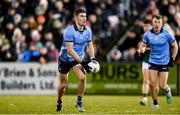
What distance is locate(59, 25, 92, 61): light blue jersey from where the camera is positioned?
18625 mm

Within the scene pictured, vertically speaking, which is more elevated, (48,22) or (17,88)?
(48,22)

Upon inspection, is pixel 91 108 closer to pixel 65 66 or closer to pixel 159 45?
pixel 65 66

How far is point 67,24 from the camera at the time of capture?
32.5m

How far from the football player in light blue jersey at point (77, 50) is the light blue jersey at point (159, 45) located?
271 centimetres

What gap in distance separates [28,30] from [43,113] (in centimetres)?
1370

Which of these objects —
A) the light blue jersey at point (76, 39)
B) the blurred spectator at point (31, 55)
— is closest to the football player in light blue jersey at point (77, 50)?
the light blue jersey at point (76, 39)

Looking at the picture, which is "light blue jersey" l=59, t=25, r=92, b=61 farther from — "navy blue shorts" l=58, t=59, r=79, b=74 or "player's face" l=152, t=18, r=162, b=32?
"player's face" l=152, t=18, r=162, b=32

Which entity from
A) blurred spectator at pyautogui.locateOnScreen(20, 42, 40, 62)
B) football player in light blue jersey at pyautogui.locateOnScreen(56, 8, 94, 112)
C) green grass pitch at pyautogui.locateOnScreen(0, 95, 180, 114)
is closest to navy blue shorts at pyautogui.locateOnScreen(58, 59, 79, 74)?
football player in light blue jersey at pyautogui.locateOnScreen(56, 8, 94, 112)

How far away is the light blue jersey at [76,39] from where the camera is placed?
61.1ft

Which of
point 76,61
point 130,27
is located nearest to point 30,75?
point 130,27

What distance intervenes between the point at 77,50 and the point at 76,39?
13.0 inches

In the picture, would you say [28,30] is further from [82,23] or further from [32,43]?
[82,23]

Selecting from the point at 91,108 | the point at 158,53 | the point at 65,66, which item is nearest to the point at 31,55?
the point at 91,108

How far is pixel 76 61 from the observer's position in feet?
62.0
